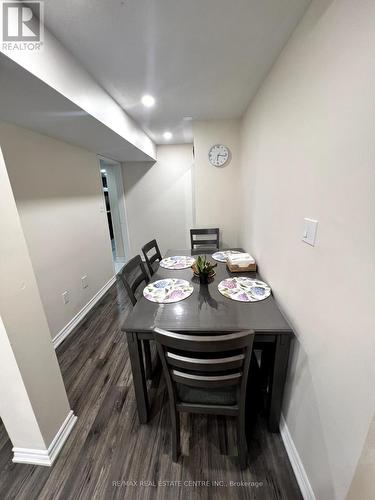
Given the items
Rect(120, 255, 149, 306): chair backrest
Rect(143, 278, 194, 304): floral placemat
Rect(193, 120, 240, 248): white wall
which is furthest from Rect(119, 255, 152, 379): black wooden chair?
Rect(193, 120, 240, 248): white wall

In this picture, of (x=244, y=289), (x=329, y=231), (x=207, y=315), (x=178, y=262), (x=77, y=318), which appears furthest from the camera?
(x=77, y=318)

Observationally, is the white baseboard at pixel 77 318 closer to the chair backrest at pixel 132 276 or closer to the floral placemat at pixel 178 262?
the chair backrest at pixel 132 276

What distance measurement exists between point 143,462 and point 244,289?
1.20 m

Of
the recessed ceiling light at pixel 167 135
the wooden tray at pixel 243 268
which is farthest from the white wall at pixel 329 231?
the recessed ceiling light at pixel 167 135

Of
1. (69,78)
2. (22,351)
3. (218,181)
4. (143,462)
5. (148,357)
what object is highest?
(69,78)

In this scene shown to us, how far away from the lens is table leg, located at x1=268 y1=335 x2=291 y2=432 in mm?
1075

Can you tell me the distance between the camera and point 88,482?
1054 millimetres

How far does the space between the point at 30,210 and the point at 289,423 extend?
8.27 feet

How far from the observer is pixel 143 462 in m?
1.12

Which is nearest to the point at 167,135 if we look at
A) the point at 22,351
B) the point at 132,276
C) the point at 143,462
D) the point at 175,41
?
the point at 175,41

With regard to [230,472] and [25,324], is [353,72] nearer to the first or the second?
[25,324]

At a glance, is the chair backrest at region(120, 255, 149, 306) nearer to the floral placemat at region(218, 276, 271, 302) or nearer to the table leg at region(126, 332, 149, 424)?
the table leg at region(126, 332, 149, 424)

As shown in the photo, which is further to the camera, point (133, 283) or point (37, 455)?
point (133, 283)

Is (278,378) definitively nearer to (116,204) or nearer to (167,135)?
(167,135)
